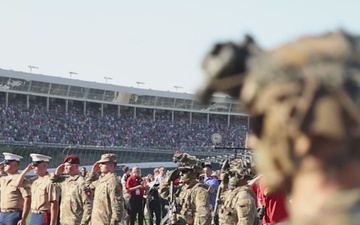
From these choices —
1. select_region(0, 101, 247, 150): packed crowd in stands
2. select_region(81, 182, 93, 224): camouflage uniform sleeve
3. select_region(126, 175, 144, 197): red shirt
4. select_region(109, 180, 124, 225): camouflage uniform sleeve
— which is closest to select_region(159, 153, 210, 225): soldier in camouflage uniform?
select_region(109, 180, 124, 225): camouflage uniform sleeve

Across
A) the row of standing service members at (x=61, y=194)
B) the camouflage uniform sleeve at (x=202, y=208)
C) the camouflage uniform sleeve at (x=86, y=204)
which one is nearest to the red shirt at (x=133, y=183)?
the row of standing service members at (x=61, y=194)

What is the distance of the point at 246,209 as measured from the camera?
31.9 feet

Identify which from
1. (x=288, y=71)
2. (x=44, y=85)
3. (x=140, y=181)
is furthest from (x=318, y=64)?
(x=44, y=85)

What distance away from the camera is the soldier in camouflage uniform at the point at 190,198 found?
11.3 m

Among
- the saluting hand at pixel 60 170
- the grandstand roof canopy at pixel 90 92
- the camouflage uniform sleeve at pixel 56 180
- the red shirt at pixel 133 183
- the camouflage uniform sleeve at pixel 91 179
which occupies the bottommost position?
the red shirt at pixel 133 183

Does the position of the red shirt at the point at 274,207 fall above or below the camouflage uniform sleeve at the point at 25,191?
above

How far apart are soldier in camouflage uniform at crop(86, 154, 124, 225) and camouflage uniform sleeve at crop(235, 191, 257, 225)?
249 centimetres

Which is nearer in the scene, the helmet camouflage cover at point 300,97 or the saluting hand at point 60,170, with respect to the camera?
the helmet camouflage cover at point 300,97

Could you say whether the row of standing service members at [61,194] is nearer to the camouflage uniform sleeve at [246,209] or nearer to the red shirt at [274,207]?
the camouflage uniform sleeve at [246,209]

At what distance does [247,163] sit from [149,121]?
6738cm

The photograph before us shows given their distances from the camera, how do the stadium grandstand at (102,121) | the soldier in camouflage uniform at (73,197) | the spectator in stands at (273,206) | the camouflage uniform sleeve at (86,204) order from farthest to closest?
the stadium grandstand at (102,121) < the soldier in camouflage uniform at (73,197) < the camouflage uniform sleeve at (86,204) < the spectator in stands at (273,206)

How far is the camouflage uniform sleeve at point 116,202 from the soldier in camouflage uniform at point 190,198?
0.78m

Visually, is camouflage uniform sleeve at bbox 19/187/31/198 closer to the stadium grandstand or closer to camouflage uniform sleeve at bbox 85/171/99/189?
camouflage uniform sleeve at bbox 85/171/99/189

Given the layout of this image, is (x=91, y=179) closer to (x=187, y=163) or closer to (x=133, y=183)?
(x=187, y=163)
